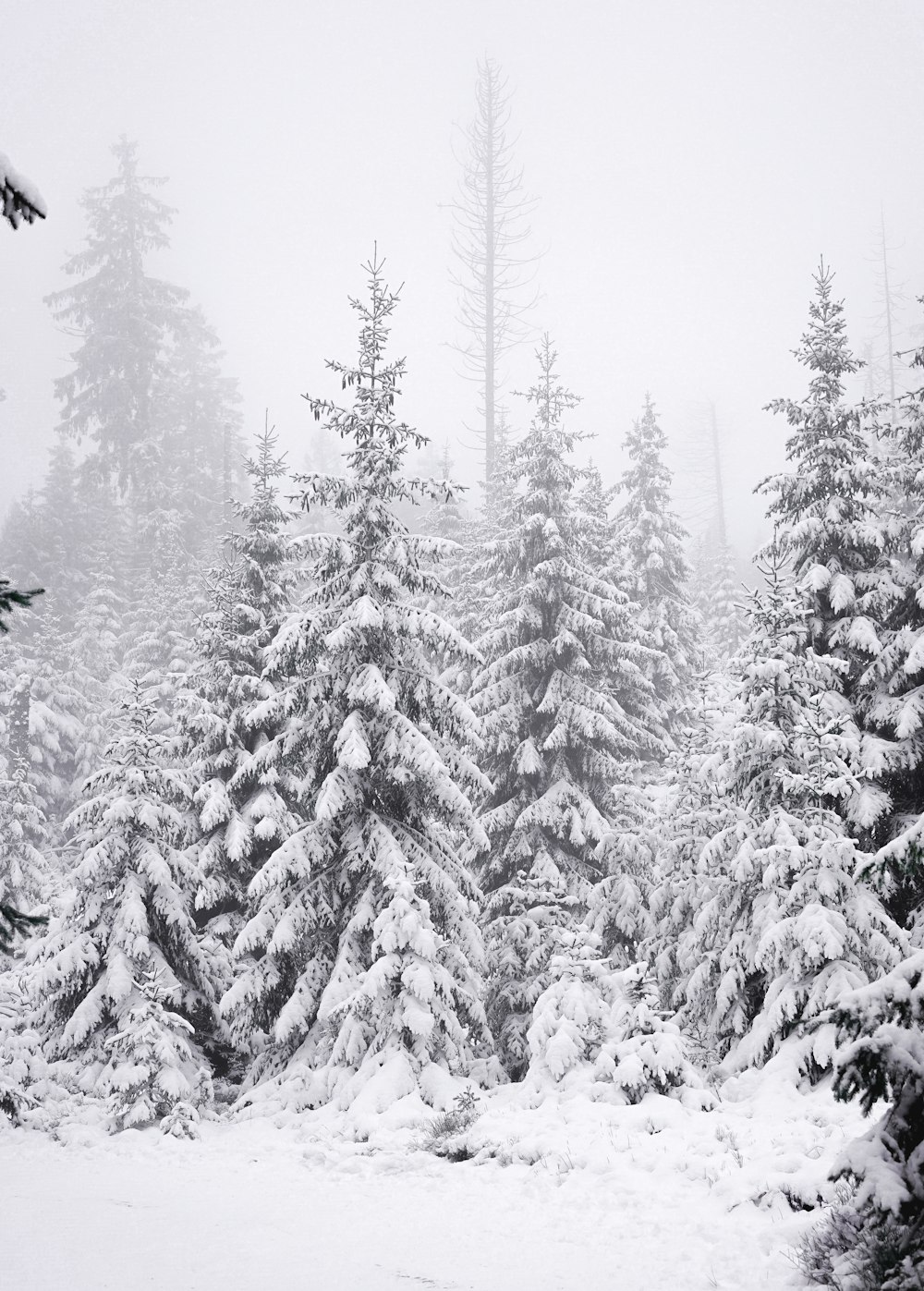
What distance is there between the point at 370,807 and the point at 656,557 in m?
15.4

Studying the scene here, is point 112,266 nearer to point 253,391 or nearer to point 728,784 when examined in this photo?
point 728,784

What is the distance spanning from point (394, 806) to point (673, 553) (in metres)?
15.9

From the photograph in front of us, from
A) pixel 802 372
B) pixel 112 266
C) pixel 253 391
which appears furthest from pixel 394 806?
pixel 253 391

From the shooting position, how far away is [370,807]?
47.7 ft

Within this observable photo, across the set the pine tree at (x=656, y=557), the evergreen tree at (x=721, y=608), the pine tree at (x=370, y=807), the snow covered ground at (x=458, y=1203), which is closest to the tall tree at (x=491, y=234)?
the evergreen tree at (x=721, y=608)

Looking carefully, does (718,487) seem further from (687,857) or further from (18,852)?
(18,852)

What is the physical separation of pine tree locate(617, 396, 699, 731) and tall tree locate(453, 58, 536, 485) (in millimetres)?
18876

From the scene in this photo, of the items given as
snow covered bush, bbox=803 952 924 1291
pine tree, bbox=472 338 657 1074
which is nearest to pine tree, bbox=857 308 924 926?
pine tree, bbox=472 338 657 1074

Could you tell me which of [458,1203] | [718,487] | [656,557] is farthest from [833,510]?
[718,487]

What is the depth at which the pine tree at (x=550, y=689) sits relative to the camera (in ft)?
56.4

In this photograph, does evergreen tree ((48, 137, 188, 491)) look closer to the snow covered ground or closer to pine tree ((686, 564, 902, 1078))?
pine tree ((686, 564, 902, 1078))

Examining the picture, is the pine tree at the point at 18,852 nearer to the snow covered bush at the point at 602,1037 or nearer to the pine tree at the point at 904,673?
the snow covered bush at the point at 602,1037

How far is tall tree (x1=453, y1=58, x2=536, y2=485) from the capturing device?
4566cm

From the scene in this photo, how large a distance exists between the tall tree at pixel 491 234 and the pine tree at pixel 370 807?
1247 inches
